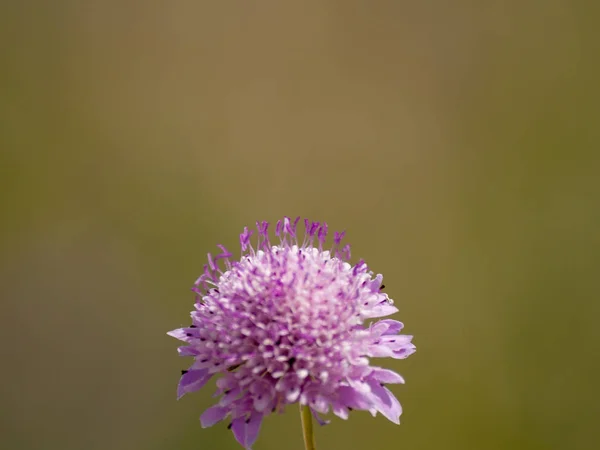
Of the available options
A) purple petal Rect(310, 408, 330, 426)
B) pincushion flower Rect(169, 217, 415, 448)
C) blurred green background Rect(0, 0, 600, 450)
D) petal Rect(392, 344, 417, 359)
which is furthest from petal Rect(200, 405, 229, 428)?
blurred green background Rect(0, 0, 600, 450)

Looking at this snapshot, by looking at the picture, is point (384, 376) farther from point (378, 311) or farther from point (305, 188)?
point (305, 188)

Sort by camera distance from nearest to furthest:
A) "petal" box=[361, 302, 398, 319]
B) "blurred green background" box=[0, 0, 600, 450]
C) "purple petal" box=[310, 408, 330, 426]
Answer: "purple petal" box=[310, 408, 330, 426]
"petal" box=[361, 302, 398, 319]
"blurred green background" box=[0, 0, 600, 450]

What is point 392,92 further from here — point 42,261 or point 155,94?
point 42,261

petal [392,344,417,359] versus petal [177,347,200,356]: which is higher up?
petal [177,347,200,356]

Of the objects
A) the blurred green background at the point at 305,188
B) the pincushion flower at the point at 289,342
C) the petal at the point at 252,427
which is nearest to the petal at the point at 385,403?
the pincushion flower at the point at 289,342

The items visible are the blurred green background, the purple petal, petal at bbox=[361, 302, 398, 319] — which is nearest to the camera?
the purple petal

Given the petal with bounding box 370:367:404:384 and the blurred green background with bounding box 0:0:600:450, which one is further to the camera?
the blurred green background with bounding box 0:0:600:450

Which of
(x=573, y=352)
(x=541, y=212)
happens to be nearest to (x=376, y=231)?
(x=541, y=212)

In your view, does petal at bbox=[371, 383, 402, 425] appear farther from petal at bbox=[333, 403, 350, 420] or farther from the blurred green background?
the blurred green background

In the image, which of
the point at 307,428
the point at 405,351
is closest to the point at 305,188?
the point at 405,351
